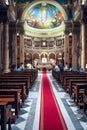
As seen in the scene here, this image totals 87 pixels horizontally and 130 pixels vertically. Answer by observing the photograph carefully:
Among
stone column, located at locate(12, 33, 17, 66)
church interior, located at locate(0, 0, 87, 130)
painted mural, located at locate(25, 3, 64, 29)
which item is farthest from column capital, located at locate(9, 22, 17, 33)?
painted mural, located at locate(25, 3, 64, 29)

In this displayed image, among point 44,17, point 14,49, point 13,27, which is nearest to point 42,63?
point 44,17

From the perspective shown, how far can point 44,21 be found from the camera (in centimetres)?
4962

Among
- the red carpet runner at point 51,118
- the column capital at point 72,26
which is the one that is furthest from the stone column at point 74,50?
the red carpet runner at point 51,118

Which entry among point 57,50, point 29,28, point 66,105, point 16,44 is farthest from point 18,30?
point 66,105

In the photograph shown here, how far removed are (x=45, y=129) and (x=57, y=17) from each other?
4162 cm

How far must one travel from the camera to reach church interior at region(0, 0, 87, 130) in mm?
7565

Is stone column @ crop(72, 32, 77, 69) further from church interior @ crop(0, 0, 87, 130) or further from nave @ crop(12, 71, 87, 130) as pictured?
nave @ crop(12, 71, 87, 130)

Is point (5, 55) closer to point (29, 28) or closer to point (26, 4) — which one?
point (26, 4)

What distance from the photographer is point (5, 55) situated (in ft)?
81.1

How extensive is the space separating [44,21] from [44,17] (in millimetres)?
704

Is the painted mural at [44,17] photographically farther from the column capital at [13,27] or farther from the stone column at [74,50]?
the column capital at [13,27]

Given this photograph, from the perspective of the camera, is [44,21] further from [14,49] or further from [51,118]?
[51,118]

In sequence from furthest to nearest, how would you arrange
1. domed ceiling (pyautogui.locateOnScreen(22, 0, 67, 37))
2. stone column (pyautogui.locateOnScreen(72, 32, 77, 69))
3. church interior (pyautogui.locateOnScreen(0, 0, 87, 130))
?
domed ceiling (pyautogui.locateOnScreen(22, 0, 67, 37))
stone column (pyautogui.locateOnScreen(72, 32, 77, 69))
church interior (pyautogui.locateOnScreen(0, 0, 87, 130))

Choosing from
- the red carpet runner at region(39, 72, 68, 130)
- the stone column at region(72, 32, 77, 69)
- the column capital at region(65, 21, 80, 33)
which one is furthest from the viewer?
the stone column at region(72, 32, 77, 69)
